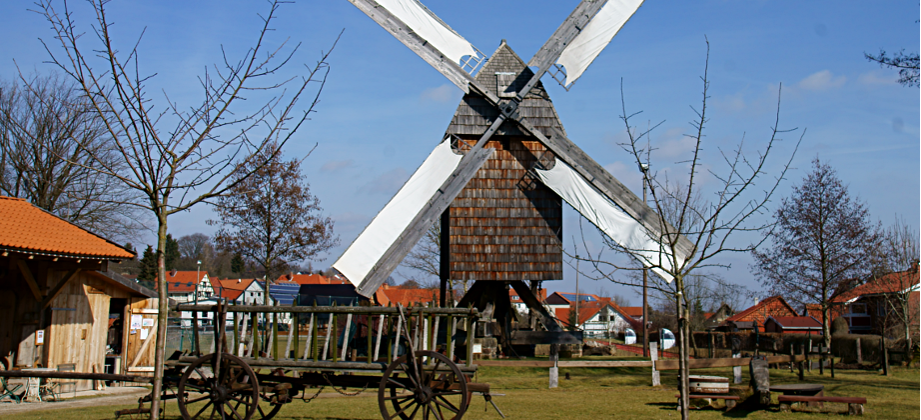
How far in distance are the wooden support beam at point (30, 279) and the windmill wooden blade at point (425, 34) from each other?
884 cm

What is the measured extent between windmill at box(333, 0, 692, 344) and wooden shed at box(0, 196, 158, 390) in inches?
240

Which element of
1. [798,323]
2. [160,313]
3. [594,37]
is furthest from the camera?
[798,323]

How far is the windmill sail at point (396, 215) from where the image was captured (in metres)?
14.8

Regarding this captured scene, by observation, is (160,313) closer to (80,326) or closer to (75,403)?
(75,403)

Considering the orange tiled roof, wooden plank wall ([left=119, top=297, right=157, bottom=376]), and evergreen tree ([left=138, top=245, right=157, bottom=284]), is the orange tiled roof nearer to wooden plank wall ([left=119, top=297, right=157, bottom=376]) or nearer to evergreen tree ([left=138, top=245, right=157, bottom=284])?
wooden plank wall ([left=119, top=297, right=157, bottom=376])

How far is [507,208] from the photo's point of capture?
1606 centimetres

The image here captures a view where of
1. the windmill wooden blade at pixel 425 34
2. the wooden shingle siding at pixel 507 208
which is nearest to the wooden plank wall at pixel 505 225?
the wooden shingle siding at pixel 507 208

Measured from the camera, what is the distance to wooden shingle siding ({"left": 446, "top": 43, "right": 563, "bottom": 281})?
15914 millimetres

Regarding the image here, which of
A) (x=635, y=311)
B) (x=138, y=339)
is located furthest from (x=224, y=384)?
(x=635, y=311)

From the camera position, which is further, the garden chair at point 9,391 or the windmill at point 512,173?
the windmill at point 512,173

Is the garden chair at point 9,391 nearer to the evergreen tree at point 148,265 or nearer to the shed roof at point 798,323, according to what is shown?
the shed roof at point 798,323

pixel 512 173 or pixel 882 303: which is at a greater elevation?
pixel 512 173

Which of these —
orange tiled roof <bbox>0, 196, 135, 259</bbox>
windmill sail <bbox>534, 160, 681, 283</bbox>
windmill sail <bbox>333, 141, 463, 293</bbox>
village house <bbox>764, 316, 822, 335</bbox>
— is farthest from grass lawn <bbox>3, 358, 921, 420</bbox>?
village house <bbox>764, 316, 822, 335</bbox>

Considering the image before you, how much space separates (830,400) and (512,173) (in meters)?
8.56
